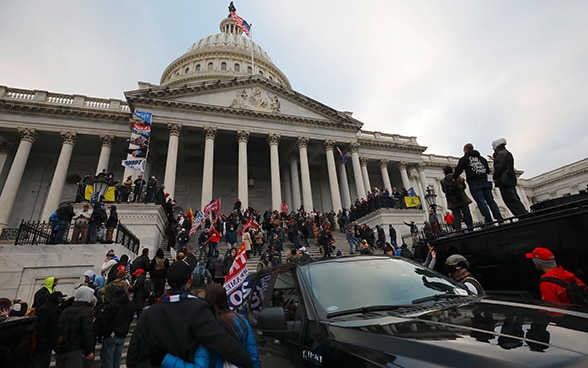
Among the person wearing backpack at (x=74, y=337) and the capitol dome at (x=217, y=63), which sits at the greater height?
the capitol dome at (x=217, y=63)

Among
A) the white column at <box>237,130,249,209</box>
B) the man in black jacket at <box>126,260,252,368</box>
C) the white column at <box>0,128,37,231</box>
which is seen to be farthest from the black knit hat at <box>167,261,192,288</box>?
the white column at <box>0,128,37,231</box>

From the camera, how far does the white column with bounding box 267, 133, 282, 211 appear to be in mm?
23041

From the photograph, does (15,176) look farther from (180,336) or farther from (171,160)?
(180,336)

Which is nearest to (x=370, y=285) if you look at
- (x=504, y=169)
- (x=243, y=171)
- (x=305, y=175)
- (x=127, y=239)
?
(x=504, y=169)

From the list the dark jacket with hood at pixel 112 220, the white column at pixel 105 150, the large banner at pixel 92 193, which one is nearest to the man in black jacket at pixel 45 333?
the dark jacket with hood at pixel 112 220

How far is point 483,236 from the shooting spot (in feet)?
16.0

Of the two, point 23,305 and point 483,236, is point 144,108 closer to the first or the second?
point 23,305

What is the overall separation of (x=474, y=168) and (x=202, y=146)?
25425 millimetres

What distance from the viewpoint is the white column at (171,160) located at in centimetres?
2117

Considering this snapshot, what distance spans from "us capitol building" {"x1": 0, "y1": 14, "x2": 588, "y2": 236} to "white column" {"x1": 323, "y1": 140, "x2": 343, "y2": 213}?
0.10 m

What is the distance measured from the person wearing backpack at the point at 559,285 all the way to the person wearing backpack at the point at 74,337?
6.25m

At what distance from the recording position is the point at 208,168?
22438mm

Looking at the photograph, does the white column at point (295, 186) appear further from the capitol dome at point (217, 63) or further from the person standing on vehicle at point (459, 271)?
the person standing on vehicle at point (459, 271)

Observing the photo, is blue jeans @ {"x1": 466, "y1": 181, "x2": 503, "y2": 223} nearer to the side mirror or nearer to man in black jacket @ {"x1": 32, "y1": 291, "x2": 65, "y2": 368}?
the side mirror
